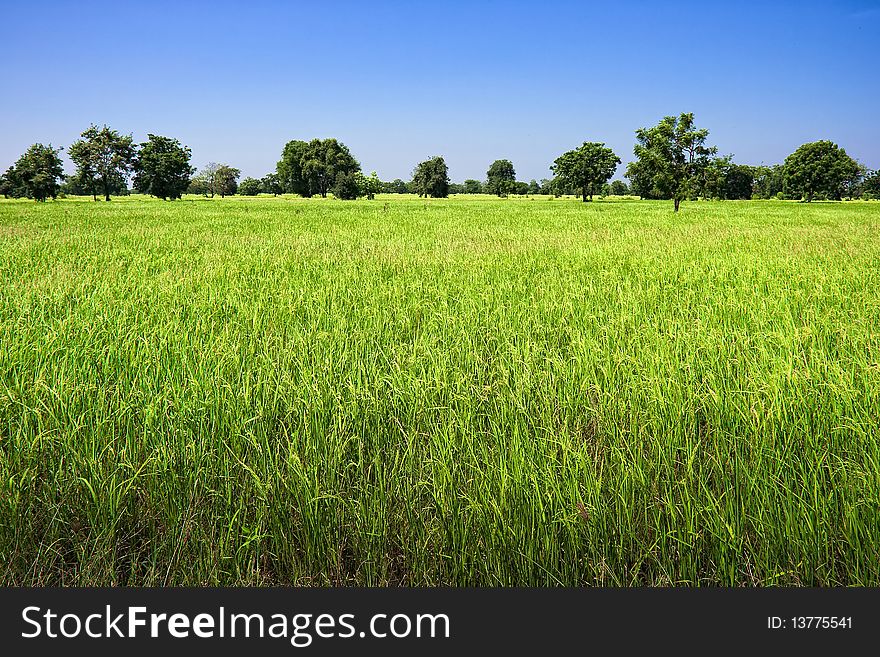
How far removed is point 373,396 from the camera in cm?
346

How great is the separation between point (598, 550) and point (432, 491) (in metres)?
0.81

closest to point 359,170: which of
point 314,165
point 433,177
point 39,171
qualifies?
point 314,165

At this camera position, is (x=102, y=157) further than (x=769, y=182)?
No

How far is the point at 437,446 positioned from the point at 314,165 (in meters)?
90.5

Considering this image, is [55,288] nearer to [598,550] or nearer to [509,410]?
[509,410]

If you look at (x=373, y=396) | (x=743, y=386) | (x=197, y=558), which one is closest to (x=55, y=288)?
(x=373, y=396)

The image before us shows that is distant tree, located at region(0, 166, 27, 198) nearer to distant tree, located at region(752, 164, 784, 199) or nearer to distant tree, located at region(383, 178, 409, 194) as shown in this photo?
distant tree, located at region(383, 178, 409, 194)

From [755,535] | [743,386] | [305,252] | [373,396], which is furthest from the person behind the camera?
[305,252]

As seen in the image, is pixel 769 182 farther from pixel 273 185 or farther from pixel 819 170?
pixel 273 185

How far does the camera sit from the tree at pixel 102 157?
71062 millimetres

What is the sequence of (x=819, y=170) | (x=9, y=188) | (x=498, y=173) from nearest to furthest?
(x=819, y=170) → (x=9, y=188) → (x=498, y=173)

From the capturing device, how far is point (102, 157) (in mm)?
72188

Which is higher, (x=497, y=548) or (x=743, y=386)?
(x=743, y=386)

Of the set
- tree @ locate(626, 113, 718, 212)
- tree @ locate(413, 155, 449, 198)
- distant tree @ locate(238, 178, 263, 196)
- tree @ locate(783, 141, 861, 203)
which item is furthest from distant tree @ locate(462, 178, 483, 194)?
tree @ locate(626, 113, 718, 212)
